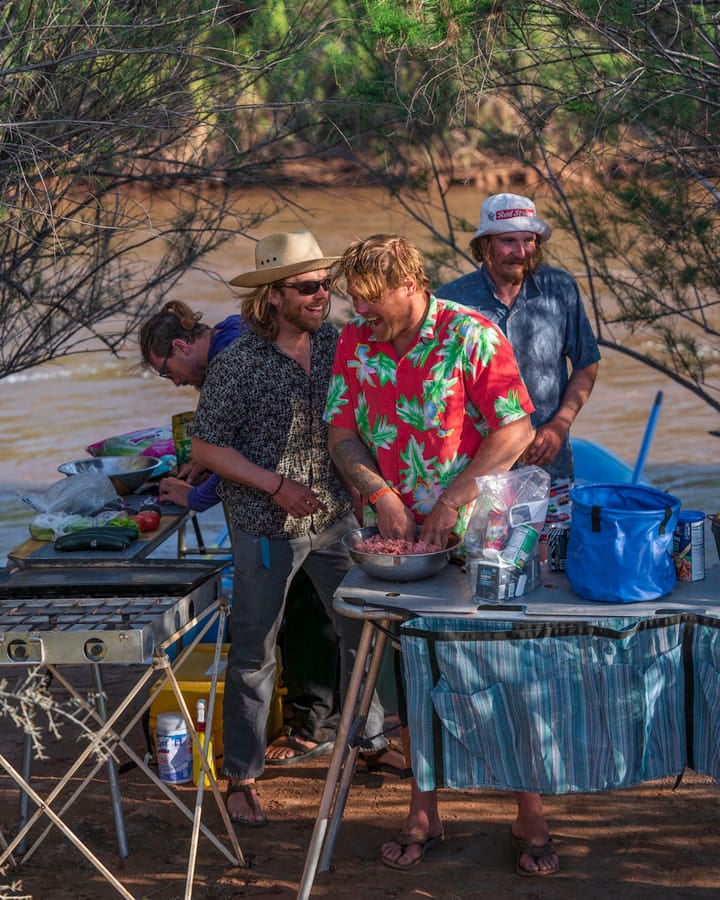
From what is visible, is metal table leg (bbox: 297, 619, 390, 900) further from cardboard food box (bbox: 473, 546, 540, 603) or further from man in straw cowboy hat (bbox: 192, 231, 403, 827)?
man in straw cowboy hat (bbox: 192, 231, 403, 827)

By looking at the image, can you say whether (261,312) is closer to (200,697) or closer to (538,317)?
(538,317)

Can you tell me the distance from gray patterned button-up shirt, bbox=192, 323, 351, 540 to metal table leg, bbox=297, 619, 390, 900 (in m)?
0.51

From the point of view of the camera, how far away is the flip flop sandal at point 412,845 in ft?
10.7

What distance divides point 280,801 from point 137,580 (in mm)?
922

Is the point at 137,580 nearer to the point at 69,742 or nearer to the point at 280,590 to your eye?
the point at 280,590

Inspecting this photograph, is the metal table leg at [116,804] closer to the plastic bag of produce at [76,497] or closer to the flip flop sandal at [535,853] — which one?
the plastic bag of produce at [76,497]

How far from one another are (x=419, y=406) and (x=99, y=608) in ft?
3.02

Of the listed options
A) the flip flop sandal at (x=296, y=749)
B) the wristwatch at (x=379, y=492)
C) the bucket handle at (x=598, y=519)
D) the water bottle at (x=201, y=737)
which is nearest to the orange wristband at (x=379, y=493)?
the wristwatch at (x=379, y=492)

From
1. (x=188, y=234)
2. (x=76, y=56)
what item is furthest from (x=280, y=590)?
(x=188, y=234)

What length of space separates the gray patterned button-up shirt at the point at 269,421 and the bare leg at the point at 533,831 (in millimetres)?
917

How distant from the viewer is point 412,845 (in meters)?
3.28

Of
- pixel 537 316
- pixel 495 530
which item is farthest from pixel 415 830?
pixel 537 316

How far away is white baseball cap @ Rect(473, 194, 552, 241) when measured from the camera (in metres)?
3.68

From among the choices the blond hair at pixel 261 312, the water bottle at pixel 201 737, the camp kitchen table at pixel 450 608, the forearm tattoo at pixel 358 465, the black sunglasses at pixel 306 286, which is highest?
the black sunglasses at pixel 306 286
